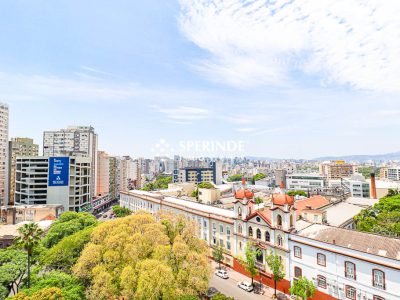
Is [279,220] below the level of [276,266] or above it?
above

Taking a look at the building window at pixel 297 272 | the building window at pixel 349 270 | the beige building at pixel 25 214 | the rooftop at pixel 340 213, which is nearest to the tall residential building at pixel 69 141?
the beige building at pixel 25 214

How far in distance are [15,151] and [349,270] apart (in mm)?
112017

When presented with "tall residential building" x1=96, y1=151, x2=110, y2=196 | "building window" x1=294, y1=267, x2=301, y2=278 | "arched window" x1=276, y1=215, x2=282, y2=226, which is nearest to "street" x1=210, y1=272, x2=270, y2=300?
"building window" x1=294, y1=267, x2=301, y2=278

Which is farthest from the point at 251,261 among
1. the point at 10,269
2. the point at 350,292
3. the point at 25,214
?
the point at 25,214

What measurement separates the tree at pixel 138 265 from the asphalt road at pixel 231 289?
330 inches

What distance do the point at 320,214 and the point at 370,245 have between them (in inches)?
534

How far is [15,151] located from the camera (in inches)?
3794

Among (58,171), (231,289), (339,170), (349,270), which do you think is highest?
(58,171)

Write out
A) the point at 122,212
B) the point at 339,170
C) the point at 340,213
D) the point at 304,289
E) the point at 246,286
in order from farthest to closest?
the point at 339,170 → the point at 122,212 → the point at 340,213 → the point at 246,286 → the point at 304,289

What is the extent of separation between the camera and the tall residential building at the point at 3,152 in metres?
80.7

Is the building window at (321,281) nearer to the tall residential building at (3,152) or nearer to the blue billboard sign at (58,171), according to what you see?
the blue billboard sign at (58,171)

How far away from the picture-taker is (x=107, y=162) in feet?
357

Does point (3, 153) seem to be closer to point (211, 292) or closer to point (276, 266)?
point (211, 292)

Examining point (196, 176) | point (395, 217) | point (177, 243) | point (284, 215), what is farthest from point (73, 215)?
point (196, 176)
